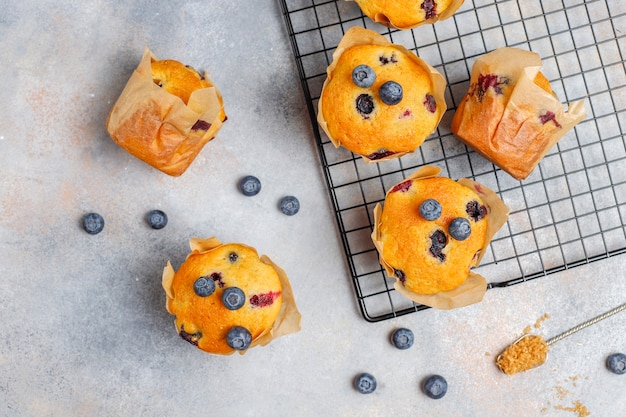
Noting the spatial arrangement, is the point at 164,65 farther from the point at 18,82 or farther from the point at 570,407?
the point at 570,407

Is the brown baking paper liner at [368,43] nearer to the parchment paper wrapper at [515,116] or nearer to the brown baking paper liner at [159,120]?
the parchment paper wrapper at [515,116]

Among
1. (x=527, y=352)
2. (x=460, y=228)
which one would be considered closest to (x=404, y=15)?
(x=460, y=228)

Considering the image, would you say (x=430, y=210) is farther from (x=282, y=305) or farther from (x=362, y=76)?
(x=282, y=305)

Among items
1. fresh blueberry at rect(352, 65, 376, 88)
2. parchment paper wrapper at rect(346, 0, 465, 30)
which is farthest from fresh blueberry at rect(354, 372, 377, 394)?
parchment paper wrapper at rect(346, 0, 465, 30)

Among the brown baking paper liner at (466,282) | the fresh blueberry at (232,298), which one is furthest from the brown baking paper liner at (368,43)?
the fresh blueberry at (232,298)

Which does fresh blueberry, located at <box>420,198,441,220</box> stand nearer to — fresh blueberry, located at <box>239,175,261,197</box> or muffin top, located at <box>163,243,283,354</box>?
muffin top, located at <box>163,243,283,354</box>
